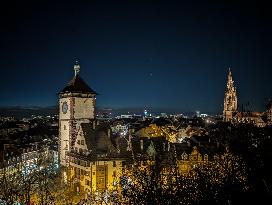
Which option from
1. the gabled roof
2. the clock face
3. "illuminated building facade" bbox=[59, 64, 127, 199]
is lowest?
"illuminated building facade" bbox=[59, 64, 127, 199]

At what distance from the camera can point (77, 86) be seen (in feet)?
165

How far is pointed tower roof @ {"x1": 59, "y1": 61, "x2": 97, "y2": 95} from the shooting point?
164 ft

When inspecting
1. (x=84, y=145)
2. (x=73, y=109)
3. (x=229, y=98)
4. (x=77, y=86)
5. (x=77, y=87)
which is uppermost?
(x=229, y=98)

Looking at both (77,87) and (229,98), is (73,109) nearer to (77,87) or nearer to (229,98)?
(77,87)

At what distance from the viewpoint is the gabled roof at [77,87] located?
164 feet

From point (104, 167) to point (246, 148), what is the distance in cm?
2442

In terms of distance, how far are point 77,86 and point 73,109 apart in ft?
10.8

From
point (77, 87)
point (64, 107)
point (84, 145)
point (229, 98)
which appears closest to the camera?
point (84, 145)

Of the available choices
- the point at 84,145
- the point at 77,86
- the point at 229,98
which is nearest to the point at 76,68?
the point at 77,86

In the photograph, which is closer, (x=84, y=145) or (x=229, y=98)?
(x=84, y=145)

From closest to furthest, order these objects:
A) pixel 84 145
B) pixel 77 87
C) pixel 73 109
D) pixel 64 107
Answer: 1. pixel 84 145
2. pixel 73 109
3. pixel 77 87
4. pixel 64 107

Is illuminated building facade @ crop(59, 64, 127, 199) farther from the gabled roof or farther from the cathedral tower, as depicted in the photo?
the cathedral tower

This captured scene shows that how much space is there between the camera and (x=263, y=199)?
15750mm

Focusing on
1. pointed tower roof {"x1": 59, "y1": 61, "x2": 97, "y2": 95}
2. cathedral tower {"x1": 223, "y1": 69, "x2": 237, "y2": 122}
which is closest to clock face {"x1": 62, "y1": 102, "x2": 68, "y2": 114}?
pointed tower roof {"x1": 59, "y1": 61, "x2": 97, "y2": 95}
